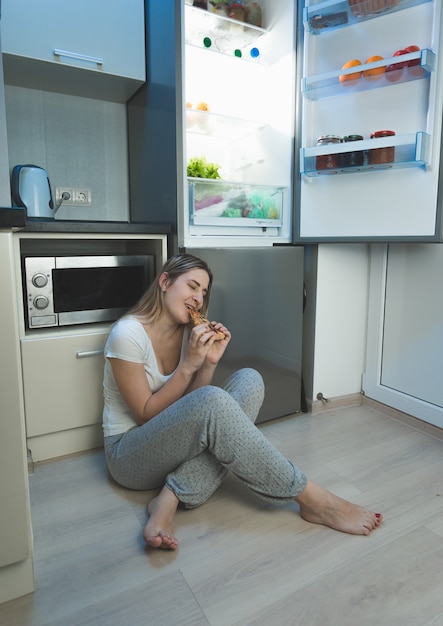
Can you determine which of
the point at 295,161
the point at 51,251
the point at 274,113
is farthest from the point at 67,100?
the point at 295,161

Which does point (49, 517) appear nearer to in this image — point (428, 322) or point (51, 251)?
point (51, 251)

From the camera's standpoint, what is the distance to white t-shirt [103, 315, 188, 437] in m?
1.19

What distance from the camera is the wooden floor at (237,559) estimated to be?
0.88 m

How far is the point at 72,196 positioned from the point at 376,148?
1253mm

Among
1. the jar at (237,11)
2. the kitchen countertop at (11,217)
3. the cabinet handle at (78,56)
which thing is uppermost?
the jar at (237,11)

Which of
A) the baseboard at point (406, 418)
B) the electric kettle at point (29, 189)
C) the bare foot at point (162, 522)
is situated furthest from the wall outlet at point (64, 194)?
the baseboard at point (406, 418)

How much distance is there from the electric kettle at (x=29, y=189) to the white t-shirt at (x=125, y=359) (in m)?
0.71

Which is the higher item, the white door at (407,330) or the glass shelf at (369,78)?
the glass shelf at (369,78)

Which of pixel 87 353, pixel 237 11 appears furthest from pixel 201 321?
pixel 237 11

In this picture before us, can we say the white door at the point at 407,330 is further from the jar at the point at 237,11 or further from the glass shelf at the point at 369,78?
the jar at the point at 237,11

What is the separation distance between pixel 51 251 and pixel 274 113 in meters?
1.08

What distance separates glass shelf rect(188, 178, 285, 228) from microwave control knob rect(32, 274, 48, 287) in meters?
0.55

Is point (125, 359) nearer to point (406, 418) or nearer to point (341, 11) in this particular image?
point (406, 418)

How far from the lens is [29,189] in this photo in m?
1.66
